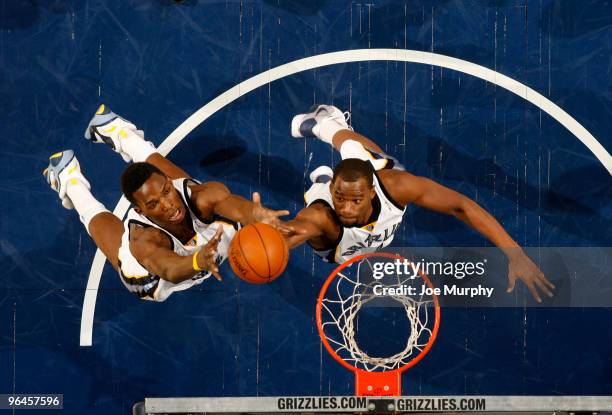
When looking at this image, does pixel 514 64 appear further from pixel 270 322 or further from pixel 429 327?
pixel 270 322

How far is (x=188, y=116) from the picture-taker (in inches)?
328

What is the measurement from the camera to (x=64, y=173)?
823cm

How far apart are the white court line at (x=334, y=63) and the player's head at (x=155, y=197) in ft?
1.68

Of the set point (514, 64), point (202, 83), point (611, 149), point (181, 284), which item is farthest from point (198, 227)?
point (611, 149)

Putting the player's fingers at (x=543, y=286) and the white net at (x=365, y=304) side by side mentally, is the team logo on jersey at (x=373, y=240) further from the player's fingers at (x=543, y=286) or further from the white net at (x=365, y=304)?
the player's fingers at (x=543, y=286)

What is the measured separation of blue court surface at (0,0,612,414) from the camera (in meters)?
8.19

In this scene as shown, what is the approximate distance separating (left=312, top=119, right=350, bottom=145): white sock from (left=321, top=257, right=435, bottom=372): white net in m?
1.07

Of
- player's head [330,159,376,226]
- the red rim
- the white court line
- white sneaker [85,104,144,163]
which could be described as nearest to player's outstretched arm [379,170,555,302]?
player's head [330,159,376,226]

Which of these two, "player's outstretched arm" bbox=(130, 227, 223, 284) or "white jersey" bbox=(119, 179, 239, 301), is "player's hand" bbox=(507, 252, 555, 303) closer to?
"white jersey" bbox=(119, 179, 239, 301)

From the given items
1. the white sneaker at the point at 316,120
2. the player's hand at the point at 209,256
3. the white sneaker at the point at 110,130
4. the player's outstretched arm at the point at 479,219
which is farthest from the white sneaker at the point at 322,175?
the player's hand at the point at 209,256

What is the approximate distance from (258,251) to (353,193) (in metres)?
1.25

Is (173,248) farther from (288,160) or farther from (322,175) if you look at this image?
(322,175)

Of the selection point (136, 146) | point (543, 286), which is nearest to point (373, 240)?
point (543, 286)

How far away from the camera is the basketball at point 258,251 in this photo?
6.86m
